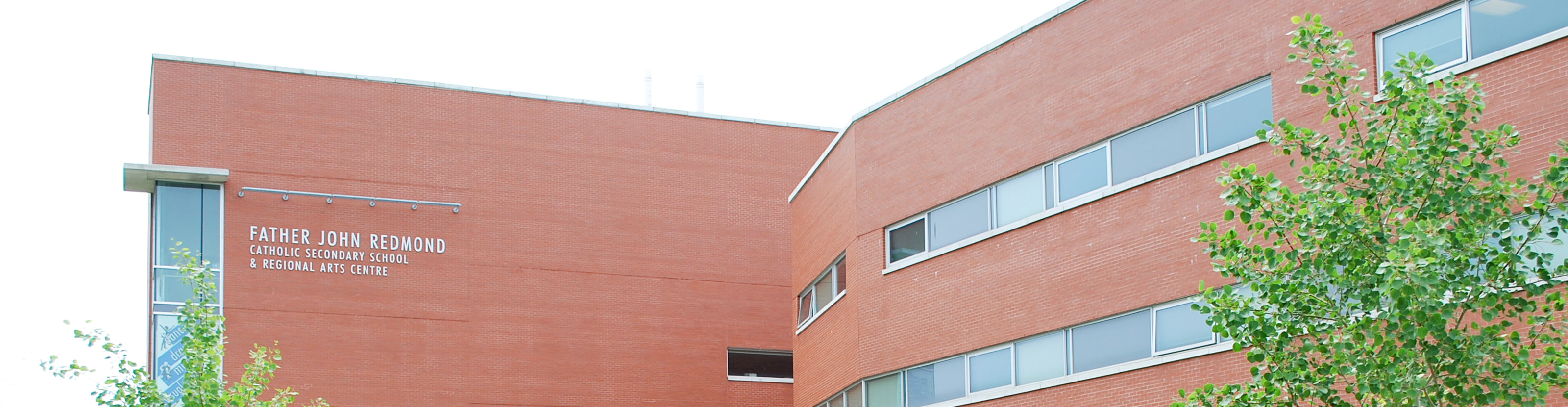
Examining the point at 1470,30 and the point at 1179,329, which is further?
the point at 1179,329

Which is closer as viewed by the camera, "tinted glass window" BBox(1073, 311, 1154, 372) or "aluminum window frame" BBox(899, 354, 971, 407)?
"tinted glass window" BBox(1073, 311, 1154, 372)

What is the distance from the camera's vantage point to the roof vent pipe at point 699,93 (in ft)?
155

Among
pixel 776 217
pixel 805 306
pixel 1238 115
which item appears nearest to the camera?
pixel 1238 115

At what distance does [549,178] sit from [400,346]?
18.6 feet

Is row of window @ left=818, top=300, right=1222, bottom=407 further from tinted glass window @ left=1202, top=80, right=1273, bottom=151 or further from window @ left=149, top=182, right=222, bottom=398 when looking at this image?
window @ left=149, top=182, right=222, bottom=398

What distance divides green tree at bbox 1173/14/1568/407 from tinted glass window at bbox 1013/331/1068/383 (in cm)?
951

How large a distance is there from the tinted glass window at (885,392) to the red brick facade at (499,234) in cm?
1272

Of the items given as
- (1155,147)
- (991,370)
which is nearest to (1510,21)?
(1155,147)

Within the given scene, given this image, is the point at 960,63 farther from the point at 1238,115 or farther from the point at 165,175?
the point at 165,175

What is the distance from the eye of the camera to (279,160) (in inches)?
1481

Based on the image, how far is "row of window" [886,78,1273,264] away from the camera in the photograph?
2106cm

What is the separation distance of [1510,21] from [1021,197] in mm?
8941

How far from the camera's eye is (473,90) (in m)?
39.9

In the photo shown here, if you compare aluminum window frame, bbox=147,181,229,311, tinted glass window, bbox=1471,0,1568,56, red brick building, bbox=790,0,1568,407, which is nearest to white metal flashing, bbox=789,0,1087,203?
red brick building, bbox=790,0,1568,407
